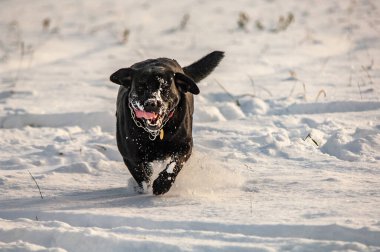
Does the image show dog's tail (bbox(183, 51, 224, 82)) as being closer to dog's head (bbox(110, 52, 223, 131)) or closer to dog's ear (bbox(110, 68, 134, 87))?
dog's head (bbox(110, 52, 223, 131))

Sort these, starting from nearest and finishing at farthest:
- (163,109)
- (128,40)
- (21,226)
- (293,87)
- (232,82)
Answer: (21,226) < (163,109) < (293,87) < (232,82) < (128,40)

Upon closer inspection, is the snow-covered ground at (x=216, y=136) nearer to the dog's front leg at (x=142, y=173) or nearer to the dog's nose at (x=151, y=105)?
the dog's front leg at (x=142, y=173)

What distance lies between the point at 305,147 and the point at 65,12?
29.6ft

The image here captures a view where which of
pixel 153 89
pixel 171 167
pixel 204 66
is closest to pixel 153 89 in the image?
pixel 153 89

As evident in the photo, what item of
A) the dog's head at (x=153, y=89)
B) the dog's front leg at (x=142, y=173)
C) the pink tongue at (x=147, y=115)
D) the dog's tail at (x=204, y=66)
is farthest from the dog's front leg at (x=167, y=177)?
the dog's tail at (x=204, y=66)

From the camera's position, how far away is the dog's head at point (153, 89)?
4.01 meters

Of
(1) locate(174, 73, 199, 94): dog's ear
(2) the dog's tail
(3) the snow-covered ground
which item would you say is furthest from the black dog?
(2) the dog's tail

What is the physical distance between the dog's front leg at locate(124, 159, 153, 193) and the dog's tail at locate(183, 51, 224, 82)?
1.25 meters

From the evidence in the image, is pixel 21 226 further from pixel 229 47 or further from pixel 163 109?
pixel 229 47

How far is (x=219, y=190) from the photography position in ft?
14.0

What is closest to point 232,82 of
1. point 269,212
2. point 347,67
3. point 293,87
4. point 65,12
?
point 293,87

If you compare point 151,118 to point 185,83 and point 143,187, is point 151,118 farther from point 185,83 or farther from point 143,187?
point 143,187

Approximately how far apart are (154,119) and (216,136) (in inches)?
70.8

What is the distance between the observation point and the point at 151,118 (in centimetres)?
400
